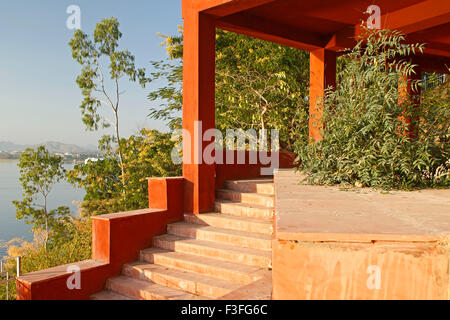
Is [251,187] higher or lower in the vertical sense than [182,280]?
higher

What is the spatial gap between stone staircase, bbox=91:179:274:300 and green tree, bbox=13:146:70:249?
1703 centimetres

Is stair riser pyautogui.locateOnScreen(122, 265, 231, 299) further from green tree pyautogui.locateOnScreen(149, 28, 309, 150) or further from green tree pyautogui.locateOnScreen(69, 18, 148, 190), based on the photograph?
green tree pyautogui.locateOnScreen(69, 18, 148, 190)

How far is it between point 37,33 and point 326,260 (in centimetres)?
3363

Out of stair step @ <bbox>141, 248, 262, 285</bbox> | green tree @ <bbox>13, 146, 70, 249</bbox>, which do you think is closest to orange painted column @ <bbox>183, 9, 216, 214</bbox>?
stair step @ <bbox>141, 248, 262, 285</bbox>

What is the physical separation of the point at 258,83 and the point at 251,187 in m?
4.75

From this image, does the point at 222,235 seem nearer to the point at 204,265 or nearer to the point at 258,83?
the point at 204,265

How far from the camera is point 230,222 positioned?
4.48 m

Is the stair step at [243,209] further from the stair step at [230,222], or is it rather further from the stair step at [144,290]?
the stair step at [144,290]

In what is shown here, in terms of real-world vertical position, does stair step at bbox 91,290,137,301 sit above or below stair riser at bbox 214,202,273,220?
below

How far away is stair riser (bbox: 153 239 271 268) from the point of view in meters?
3.63

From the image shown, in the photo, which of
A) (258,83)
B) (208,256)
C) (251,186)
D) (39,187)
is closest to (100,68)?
(39,187)

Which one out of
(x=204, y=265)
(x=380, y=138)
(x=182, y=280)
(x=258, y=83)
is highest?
(x=258, y=83)
